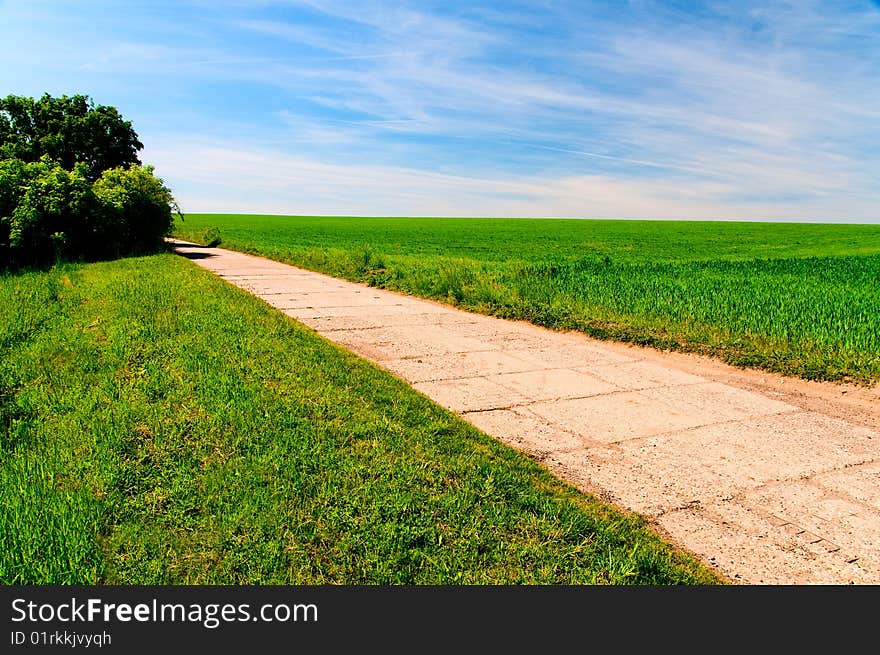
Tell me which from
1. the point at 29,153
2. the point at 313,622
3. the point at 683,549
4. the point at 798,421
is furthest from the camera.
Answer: the point at 29,153

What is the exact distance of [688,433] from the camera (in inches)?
194

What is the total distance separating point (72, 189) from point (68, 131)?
1201 centimetres

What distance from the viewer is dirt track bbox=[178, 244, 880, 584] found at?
3.30 m

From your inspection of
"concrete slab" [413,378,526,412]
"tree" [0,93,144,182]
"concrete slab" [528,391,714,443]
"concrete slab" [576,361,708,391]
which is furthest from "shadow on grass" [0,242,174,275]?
"concrete slab" [528,391,714,443]

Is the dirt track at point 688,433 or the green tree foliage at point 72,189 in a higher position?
the green tree foliage at point 72,189

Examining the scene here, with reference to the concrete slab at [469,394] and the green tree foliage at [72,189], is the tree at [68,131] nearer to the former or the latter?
the green tree foliage at [72,189]

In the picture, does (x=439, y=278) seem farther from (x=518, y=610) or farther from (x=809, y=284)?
(x=518, y=610)

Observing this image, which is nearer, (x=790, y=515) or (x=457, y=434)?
(x=790, y=515)

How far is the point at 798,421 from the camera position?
5285 mm

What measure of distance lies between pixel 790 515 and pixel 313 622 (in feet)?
9.29

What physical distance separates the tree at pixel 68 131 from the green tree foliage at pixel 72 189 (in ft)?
0.14

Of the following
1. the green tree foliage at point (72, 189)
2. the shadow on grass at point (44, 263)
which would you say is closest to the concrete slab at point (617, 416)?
the shadow on grass at point (44, 263)

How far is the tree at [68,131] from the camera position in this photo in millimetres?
27422

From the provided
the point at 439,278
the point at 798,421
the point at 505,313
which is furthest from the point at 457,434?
the point at 439,278
